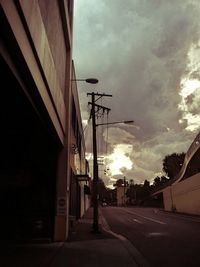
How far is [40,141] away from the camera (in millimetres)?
15852

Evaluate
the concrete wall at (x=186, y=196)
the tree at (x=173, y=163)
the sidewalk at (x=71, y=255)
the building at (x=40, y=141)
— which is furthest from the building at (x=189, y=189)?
the tree at (x=173, y=163)

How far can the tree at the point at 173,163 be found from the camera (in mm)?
107562

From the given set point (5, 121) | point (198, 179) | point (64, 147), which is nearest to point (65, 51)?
point (64, 147)

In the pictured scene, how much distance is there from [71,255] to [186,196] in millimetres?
39943

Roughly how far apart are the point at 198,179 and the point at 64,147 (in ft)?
95.7

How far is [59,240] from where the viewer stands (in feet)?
53.8

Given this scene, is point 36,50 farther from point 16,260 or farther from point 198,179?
point 198,179

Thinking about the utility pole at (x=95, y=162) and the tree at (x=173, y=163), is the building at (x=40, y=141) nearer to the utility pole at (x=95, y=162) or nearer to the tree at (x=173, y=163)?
the utility pole at (x=95, y=162)

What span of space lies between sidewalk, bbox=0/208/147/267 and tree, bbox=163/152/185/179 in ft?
310

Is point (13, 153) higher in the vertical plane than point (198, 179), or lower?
lower

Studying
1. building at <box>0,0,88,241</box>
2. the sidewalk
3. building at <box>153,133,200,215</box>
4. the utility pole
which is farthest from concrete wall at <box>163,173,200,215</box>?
the sidewalk

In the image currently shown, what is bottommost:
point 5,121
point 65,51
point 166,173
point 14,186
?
point 14,186

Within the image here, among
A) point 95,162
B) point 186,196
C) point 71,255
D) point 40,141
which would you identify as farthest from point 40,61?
point 186,196

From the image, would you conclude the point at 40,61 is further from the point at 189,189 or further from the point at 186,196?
the point at 186,196
